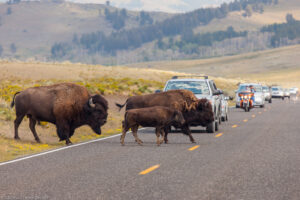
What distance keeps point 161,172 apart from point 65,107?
650 cm

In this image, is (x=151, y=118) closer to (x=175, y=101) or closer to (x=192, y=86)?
(x=175, y=101)

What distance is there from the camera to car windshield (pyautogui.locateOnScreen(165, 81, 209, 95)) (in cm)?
2220

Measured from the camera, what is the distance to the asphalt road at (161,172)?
9180mm

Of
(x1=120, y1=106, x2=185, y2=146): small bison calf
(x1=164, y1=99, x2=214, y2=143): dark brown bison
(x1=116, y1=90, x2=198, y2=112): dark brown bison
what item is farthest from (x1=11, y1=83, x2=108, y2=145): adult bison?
(x1=164, y1=99, x2=214, y2=143): dark brown bison

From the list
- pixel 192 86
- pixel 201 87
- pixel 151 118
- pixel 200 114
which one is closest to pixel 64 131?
pixel 151 118

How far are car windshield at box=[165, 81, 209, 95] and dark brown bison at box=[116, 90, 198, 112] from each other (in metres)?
2.87

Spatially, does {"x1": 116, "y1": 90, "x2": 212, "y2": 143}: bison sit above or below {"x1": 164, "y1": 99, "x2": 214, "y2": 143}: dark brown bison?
above

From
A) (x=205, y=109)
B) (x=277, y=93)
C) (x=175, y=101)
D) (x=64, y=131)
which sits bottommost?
(x=277, y=93)

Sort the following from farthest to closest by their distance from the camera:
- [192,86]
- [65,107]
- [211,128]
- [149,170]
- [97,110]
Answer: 1. [192,86]
2. [211,128]
3. [65,107]
4. [97,110]
5. [149,170]

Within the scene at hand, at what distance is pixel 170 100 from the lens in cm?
1903

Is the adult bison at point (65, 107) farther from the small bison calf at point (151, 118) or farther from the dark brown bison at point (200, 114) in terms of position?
the dark brown bison at point (200, 114)

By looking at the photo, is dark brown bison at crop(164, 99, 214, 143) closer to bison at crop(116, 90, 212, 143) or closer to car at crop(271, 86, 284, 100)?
bison at crop(116, 90, 212, 143)

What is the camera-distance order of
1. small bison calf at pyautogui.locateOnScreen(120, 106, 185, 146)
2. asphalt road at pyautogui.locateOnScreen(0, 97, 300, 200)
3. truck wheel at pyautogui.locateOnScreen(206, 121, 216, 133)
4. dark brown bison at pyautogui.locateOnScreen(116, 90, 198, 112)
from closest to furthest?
asphalt road at pyautogui.locateOnScreen(0, 97, 300, 200) < small bison calf at pyautogui.locateOnScreen(120, 106, 185, 146) < dark brown bison at pyautogui.locateOnScreen(116, 90, 198, 112) < truck wheel at pyautogui.locateOnScreen(206, 121, 216, 133)

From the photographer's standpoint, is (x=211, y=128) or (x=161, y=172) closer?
(x=161, y=172)
